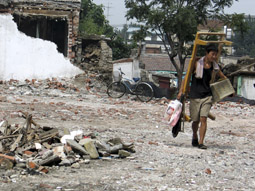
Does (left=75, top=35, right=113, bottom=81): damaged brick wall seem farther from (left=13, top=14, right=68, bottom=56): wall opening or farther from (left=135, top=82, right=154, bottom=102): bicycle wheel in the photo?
(left=135, top=82, right=154, bottom=102): bicycle wheel

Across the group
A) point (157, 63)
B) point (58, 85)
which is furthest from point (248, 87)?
point (157, 63)

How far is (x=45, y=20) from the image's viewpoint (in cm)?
2078

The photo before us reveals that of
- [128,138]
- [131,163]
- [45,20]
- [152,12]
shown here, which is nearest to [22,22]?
[45,20]

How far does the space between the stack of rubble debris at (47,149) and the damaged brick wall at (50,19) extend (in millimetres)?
13491

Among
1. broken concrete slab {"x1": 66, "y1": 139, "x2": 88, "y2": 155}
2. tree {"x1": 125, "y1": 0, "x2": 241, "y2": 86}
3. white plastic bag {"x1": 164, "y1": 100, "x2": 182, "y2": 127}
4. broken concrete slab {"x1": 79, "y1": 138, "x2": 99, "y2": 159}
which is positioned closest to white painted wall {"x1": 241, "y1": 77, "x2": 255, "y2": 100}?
tree {"x1": 125, "y1": 0, "x2": 241, "y2": 86}

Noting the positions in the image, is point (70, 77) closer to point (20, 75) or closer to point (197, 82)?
point (20, 75)

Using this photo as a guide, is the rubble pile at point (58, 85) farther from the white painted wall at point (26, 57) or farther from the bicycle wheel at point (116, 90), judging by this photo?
the bicycle wheel at point (116, 90)

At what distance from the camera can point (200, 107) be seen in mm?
7562

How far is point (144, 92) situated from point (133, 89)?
0.40 meters

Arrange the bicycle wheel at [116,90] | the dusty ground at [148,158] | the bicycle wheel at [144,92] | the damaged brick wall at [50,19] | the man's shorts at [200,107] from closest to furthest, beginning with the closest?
the dusty ground at [148,158] < the man's shorts at [200,107] < the bicycle wheel at [144,92] < the bicycle wheel at [116,90] < the damaged brick wall at [50,19]

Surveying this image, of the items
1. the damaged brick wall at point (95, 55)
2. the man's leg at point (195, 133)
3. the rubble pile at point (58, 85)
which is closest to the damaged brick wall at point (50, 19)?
the damaged brick wall at point (95, 55)

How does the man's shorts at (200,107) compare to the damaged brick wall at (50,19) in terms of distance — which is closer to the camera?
the man's shorts at (200,107)

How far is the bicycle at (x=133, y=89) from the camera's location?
17.1 m

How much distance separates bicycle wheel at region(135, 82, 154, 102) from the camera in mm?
17047
